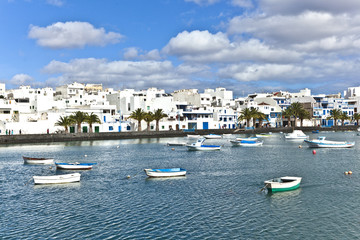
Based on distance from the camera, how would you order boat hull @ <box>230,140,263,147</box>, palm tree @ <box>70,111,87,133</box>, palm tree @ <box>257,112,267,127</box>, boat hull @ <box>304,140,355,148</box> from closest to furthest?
boat hull @ <box>304,140,355,148</box> < boat hull @ <box>230,140,263,147</box> < palm tree @ <box>70,111,87,133</box> < palm tree @ <box>257,112,267,127</box>

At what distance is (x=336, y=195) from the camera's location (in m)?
30.9

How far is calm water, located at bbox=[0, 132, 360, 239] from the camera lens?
72.8ft

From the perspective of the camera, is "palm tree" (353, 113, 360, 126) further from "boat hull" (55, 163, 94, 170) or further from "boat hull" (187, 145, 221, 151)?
"boat hull" (55, 163, 94, 170)

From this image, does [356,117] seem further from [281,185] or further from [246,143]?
[281,185]

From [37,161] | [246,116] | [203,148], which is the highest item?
[246,116]

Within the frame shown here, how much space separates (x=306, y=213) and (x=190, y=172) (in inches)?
779

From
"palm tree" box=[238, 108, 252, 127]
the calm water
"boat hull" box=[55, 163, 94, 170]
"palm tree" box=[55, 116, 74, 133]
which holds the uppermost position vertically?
"palm tree" box=[238, 108, 252, 127]

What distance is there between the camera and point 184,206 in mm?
27891

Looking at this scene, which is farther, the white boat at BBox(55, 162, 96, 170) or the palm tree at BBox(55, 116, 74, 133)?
the palm tree at BBox(55, 116, 74, 133)

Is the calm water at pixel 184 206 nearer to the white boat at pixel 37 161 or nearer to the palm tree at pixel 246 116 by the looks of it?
the white boat at pixel 37 161

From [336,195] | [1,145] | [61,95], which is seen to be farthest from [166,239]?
[61,95]

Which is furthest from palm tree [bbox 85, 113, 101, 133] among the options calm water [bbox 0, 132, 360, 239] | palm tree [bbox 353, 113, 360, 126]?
palm tree [bbox 353, 113, 360, 126]

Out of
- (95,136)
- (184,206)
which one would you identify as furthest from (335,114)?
(184,206)

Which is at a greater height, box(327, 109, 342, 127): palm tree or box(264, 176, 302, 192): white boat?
box(327, 109, 342, 127): palm tree
